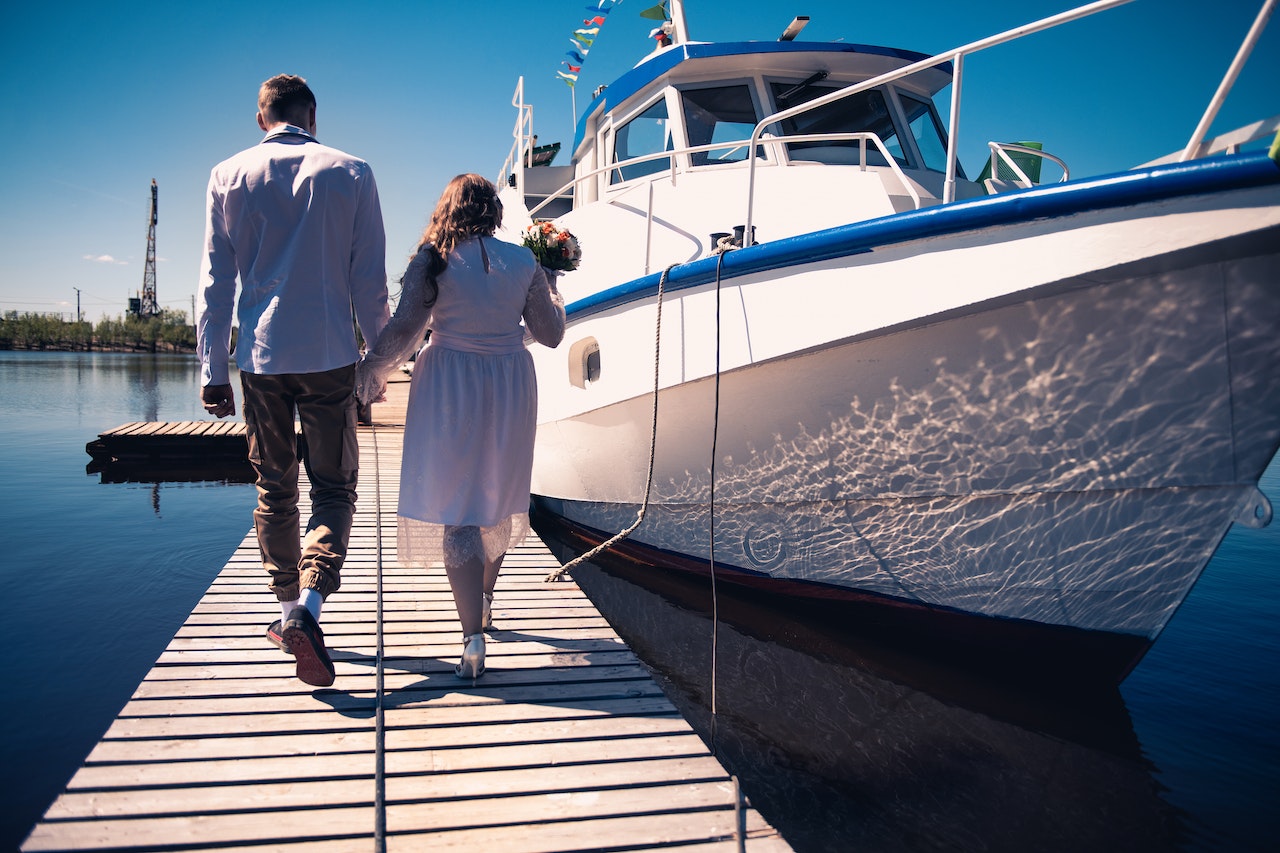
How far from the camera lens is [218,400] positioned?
98.2 inches

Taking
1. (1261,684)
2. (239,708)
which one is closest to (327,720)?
(239,708)

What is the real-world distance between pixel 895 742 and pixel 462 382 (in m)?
2.48

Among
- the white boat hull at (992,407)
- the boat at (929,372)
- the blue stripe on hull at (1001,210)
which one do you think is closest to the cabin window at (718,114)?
the boat at (929,372)

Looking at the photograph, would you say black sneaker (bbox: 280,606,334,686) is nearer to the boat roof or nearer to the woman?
the woman

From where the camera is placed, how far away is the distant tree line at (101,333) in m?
78.7

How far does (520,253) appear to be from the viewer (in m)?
2.61

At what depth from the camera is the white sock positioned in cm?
240

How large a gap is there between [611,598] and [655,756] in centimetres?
324

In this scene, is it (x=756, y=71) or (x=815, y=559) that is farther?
(x=756, y=71)

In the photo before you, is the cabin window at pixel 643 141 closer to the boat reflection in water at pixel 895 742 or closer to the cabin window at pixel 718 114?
the cabin window at pixel 718 114

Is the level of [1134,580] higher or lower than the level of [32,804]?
higher

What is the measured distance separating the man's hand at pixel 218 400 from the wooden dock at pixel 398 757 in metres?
0.92

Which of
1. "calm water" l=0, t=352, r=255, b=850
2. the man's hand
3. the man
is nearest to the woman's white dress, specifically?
the man

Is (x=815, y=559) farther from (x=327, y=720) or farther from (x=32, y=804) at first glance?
(x=32, y=804)
